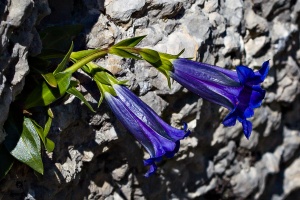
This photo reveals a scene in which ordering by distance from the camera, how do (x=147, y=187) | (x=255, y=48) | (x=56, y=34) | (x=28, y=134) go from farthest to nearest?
(x=255, y=48)
(x=147, y=187)
(x=56, y=34)
(x=28, y=134)

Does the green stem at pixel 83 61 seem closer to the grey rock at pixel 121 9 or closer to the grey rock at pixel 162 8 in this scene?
the grey rock at pixel 121 9

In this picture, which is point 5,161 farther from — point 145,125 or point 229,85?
point 229,85

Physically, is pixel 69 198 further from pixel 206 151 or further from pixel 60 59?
pixel 206 151

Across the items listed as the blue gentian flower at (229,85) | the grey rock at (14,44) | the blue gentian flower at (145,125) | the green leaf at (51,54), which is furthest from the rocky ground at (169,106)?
the blue gentian flower at (229,85)

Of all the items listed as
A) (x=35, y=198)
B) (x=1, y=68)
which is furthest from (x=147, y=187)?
(x=1, y=68)

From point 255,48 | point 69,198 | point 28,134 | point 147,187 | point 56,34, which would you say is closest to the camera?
point 28,134

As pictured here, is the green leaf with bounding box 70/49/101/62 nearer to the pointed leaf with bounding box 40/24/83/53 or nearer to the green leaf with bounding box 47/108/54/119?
the pointed leaf with bounding box 40/24/83/53
